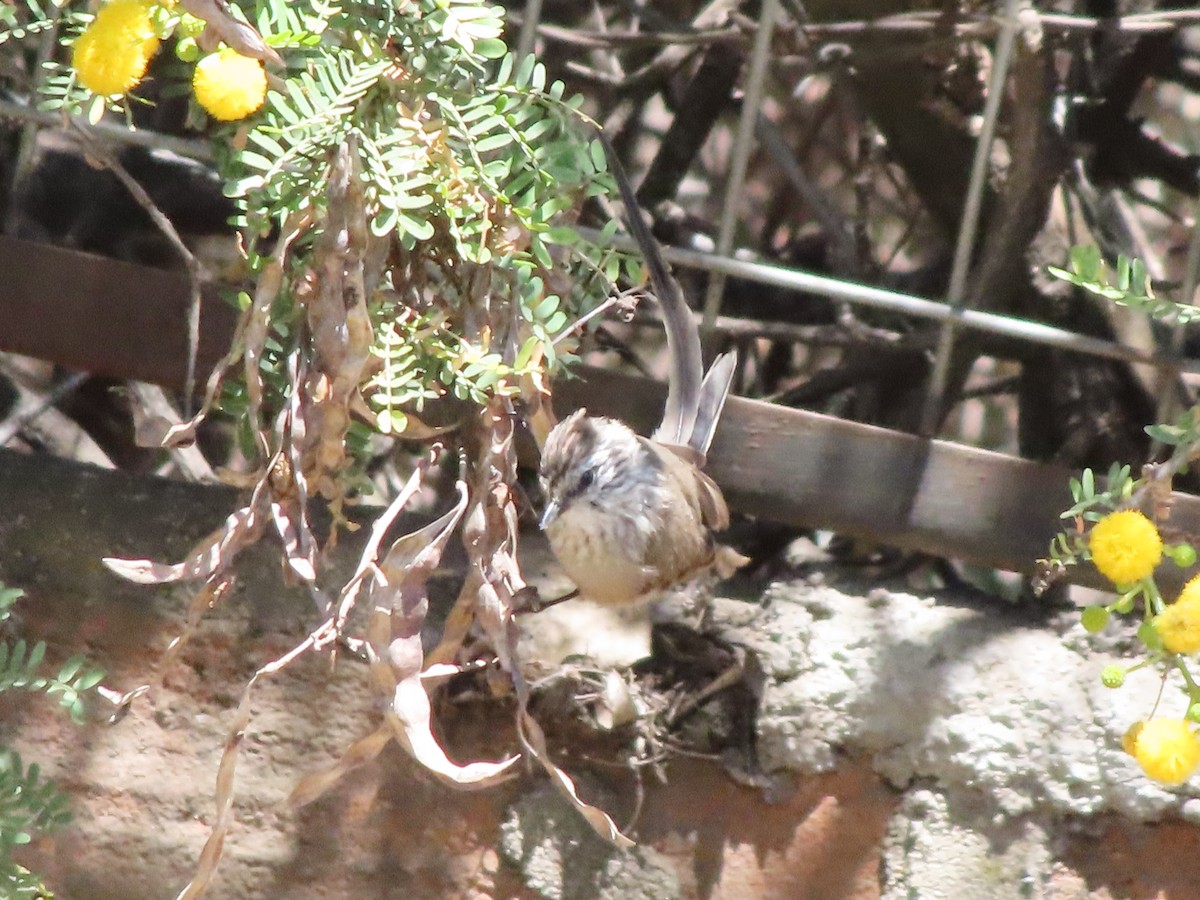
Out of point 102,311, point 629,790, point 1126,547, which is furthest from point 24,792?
point 1126,547

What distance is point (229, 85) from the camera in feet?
4.29

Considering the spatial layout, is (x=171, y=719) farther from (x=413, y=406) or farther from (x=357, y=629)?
(x=413, y=406)

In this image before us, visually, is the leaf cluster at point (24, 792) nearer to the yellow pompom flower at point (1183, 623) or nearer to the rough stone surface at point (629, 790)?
the rough stone surface at point (629, 790)

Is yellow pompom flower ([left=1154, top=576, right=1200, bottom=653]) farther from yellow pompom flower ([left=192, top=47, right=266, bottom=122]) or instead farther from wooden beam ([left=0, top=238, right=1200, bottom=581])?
yellow pompom flower ([left=192, top=47, right=266, bottom=122])

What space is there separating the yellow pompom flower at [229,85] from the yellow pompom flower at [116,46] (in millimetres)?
65

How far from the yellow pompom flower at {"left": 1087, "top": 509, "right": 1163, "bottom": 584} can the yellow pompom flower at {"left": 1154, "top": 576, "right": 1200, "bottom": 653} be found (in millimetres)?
48

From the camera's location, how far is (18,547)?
191 cm

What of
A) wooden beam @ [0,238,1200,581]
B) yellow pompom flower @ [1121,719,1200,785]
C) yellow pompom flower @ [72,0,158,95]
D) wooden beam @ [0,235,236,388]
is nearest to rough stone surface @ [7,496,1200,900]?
wooden beam @ [0,238,1200,581]

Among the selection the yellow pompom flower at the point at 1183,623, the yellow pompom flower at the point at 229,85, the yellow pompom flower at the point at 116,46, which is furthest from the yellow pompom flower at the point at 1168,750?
the yellow pompom flower at the point at 116,46

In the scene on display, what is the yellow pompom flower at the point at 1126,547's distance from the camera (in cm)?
140

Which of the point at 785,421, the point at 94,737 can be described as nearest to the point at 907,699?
the point at 785,421

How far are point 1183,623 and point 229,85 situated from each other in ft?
3.52

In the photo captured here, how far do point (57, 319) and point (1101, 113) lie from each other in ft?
6.18

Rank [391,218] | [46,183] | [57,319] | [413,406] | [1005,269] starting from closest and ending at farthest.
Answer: [391,218], [413,406], [57,319], [1005,269], [46,183]
